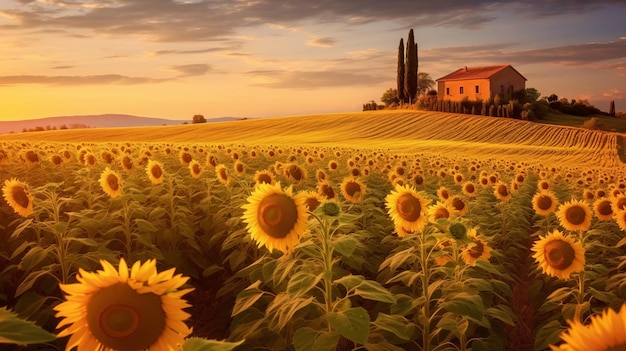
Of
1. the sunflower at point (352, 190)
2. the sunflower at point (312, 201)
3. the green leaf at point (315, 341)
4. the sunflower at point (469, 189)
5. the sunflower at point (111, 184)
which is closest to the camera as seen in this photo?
the green leaf at point (315, 341)

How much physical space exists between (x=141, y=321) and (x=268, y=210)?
219 centimetres

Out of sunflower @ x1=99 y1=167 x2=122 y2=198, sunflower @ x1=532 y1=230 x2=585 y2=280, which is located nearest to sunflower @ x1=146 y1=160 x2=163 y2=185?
sunflower @ x1=99 y1=167 x2=122 y2=198

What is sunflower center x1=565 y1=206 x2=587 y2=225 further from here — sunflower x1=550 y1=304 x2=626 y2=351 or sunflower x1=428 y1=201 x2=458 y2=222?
sunflower x1=550 y1=304 x2=626 y2=351

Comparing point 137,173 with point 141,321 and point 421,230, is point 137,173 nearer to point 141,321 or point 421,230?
point 421,230

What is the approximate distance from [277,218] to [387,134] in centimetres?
5771

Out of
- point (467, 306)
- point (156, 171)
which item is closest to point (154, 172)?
point (156, 171)

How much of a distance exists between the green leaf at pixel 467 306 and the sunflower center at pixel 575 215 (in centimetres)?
379

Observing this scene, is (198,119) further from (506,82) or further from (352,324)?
(352,324)

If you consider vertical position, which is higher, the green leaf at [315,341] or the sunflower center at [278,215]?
the sunflower center at [278,215]

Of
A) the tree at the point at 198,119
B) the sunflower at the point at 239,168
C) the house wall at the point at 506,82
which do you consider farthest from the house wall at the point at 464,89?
the sunflower at the point at 239,168

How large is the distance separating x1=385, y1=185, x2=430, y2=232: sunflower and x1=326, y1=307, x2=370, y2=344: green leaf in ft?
7.17

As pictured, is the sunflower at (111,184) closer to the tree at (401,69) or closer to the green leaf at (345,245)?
the green leaf at (345,245)

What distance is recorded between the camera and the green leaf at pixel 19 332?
4.97 feet

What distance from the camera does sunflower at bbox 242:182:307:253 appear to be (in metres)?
4.42
